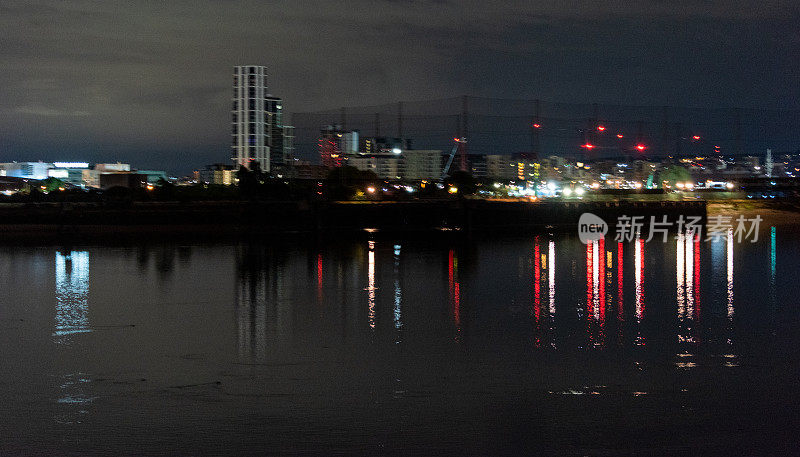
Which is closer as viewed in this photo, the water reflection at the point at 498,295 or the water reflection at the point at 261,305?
the water reflection at the point at 261,305

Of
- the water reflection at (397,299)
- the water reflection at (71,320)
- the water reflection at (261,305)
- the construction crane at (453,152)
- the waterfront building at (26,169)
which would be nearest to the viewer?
the water reflection at (71,320)

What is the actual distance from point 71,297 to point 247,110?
362 ft

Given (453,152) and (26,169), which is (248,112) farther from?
(26,169)

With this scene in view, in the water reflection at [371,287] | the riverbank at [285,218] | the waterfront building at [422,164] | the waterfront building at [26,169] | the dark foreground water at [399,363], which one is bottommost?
the dark foreground water at [399,363]

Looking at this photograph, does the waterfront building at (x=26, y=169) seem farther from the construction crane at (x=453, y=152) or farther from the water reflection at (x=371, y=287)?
the water reflection at (x=371, y=287)

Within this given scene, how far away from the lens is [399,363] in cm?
855

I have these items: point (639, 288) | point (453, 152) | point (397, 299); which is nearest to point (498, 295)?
point (397, 299)

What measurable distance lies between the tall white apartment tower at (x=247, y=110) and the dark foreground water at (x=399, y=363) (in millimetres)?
104940

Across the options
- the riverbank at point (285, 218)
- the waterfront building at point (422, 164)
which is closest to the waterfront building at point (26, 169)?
the waterfront building at point (422, 164)

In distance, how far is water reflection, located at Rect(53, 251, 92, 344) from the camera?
10609 mm

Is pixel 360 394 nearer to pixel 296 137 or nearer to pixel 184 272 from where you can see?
pixel 184 272

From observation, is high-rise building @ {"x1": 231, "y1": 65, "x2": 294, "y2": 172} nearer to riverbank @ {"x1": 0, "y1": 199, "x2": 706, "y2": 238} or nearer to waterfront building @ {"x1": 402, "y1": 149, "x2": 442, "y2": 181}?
waterfront building @ {"x1": 402, "y1": 149, "x2": 442, "y2": 181}

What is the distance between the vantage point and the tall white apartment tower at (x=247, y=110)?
120m

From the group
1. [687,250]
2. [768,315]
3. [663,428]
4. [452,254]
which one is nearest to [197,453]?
[663,428]
